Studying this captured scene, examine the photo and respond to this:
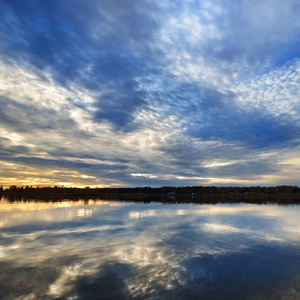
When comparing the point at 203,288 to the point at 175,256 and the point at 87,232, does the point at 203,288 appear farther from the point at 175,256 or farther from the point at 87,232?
the point at 87,232

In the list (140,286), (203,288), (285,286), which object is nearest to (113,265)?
(140,286)

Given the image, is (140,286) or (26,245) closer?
(140,286)

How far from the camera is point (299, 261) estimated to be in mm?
14445

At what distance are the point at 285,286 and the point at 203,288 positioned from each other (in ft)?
13.7

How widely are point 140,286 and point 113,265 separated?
353 centimetres

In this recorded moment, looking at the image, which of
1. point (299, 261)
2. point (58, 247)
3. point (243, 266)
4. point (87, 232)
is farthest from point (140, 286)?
point (87, 232)

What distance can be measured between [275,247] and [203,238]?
6.24m

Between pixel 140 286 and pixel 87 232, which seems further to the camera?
pixel 87 232

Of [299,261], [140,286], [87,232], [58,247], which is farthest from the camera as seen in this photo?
[87,232]

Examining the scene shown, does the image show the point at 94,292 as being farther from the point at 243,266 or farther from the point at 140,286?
the point at 243,266

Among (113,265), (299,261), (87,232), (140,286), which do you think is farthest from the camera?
(87,232)

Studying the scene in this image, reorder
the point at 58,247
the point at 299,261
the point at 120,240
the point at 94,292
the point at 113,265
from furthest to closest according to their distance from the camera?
1. the point at 120,240
2. the point at 58,247
3. the point at 299,261
4. the point at 113,265
5. the point at 94,292

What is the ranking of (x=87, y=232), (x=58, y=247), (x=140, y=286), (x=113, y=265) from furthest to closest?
(x=87, y=232) < (x=58, y=247) < (x=113, y=265) < (x=140, y=286)

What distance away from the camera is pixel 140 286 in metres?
10.4
